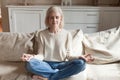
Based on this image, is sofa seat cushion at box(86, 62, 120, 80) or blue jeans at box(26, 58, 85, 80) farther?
sofa seat cushion at box(86, 62, 120, 80)

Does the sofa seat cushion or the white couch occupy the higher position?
the white couch

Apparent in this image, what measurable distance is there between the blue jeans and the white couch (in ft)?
0.58

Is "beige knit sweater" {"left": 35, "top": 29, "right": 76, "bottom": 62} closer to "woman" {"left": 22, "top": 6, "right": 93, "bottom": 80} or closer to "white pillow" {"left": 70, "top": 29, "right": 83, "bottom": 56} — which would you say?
"woman" {"left": 22, "top": 6, "right": 93, "bottom": 80}

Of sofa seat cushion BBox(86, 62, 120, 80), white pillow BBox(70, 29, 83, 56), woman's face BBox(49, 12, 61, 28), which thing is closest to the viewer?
sofa seat cushion BBox(86, 62, 120, 80)

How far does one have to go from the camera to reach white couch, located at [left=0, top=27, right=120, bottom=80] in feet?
6.72

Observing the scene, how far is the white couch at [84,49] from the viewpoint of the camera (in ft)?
6.72

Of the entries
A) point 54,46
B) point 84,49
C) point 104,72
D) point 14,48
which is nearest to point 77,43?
point 84,49

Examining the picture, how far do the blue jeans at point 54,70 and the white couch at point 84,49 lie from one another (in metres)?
0.18

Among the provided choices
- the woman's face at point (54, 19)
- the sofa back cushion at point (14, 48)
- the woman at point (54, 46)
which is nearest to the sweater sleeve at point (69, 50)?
the woman at point (54, 46)

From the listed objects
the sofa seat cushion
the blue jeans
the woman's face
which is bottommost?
the sofa seat cushion

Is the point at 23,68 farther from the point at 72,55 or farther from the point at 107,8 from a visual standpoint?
the point at 107,8

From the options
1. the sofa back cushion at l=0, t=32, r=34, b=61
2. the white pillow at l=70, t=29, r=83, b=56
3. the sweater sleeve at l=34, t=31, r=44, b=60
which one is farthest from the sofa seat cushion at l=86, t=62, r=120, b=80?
the sofa back cushion at l=0, t=32, r=34, b=61

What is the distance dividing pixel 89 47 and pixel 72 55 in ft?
0.95

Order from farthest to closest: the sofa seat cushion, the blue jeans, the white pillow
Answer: the white pillow
the sofa seat cushion
the blue jeans
